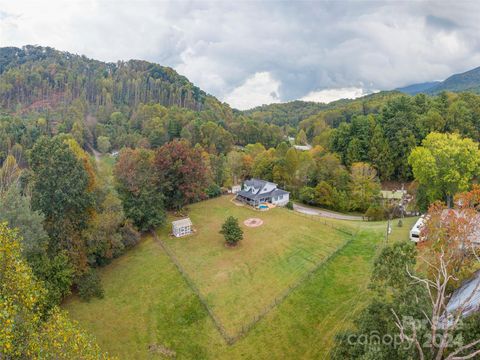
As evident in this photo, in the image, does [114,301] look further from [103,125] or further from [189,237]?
[103,125]

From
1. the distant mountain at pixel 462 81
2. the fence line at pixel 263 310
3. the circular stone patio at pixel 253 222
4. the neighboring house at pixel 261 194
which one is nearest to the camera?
the fence line at pixel 263 310

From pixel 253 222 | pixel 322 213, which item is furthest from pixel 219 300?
pixel 322 213

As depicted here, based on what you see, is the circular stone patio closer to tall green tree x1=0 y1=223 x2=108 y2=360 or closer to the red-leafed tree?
the red-leafed tree

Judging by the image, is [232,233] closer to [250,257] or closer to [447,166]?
[250,257]

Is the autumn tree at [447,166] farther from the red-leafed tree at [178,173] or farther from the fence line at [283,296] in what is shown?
the red-leafed tree at [178,173]

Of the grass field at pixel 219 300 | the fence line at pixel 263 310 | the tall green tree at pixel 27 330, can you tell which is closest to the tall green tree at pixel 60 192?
the grass field at pixel 219 300
